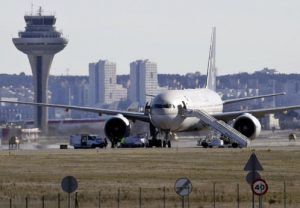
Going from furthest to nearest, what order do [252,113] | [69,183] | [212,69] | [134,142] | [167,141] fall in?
1. [212,69]
2. [252,113]
3. [134,142]
4. [167,141]
5. [69,183]

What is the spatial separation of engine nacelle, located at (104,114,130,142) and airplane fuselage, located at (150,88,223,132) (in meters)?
2.31

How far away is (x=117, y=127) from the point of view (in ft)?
366

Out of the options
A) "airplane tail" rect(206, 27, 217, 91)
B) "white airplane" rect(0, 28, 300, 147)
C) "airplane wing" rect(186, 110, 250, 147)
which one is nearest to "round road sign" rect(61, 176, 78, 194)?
"airplane wing" rect(186, 110, 250, 147)

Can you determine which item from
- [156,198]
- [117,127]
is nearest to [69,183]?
[156,198]

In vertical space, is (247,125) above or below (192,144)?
above

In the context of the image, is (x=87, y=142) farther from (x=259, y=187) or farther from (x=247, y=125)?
(x=259, y=187)

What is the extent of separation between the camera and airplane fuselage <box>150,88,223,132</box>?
109m

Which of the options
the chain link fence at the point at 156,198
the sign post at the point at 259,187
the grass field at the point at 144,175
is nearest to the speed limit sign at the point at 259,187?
the sign post at the point at 259,187

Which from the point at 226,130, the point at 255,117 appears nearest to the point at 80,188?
the point at 226,130

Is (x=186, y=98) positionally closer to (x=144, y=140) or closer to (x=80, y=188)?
(x=144, y=140)

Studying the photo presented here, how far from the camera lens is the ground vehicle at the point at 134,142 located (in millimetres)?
115675

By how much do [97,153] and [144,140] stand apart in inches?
841

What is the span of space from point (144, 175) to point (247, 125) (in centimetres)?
3852

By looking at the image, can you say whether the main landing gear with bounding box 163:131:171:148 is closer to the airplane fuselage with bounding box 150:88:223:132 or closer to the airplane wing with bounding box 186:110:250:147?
the airplane fuselage with bounding box 150:88:223:132
